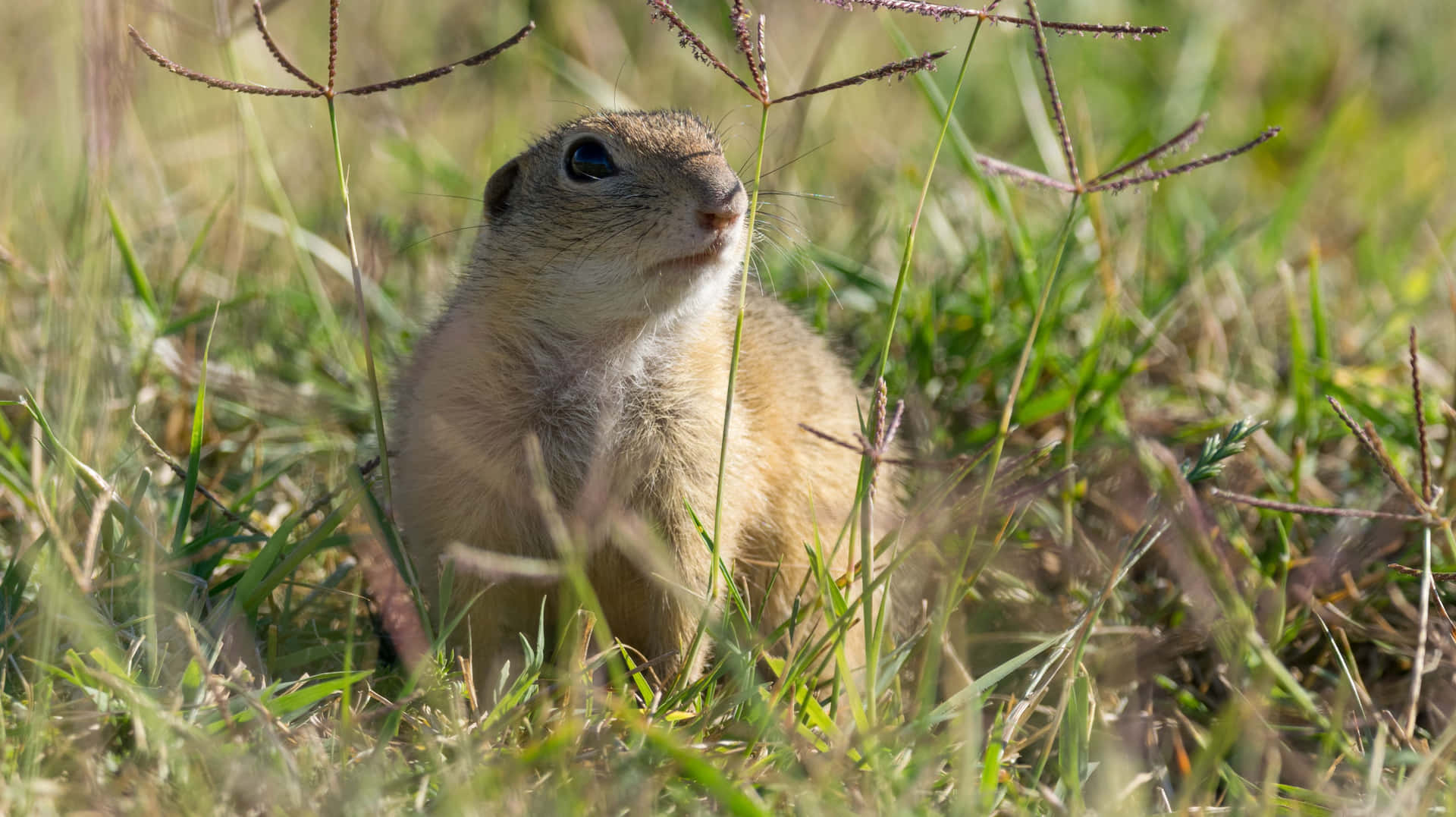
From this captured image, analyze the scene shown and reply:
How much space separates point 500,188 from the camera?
11.6ft

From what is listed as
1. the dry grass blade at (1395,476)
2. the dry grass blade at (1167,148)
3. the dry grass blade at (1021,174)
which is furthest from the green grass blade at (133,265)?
the dry grass blade at (1395,476)

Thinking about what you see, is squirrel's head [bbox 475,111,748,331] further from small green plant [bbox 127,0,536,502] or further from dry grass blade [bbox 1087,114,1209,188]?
dry grass blade [bbox 1087,114,1209,188]

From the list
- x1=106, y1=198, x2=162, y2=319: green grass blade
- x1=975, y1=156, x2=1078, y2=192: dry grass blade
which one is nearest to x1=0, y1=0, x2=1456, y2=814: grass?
x1=106, y1=198, x2=162, y2=319: green grass blade

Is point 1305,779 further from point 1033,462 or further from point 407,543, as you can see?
point 407,543

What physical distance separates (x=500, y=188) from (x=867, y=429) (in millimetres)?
1336

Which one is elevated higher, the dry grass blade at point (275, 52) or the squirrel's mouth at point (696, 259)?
the dry grass blade at point (275, 52)

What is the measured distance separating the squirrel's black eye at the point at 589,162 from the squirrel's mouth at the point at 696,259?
1.22ft

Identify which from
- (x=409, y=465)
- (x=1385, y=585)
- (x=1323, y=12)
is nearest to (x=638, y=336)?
(x=409, y=465)

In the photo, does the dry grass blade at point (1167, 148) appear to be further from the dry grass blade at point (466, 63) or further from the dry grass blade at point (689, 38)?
the dry grass blade at point (466, 63)

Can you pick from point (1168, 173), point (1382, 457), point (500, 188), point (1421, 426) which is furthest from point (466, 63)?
point (1421, 426)

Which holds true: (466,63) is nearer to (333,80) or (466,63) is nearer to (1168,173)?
(333,80)

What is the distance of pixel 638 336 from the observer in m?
3.15

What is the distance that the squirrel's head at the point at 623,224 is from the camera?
2842 millimetres

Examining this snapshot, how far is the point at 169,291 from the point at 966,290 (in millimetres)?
2978
